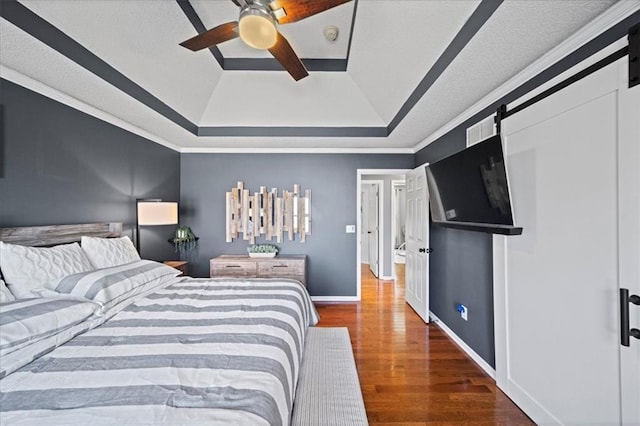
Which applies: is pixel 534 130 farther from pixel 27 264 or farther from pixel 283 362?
pixel 27 264

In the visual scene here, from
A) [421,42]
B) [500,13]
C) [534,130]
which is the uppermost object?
[421,42]

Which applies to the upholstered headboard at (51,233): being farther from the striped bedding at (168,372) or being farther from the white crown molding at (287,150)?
the white crown molding at (287,150)

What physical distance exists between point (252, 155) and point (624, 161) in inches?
160

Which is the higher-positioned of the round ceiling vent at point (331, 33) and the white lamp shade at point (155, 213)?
the round ceiling vent at point (331, 33)

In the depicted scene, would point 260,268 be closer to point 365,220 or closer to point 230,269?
point 230,269

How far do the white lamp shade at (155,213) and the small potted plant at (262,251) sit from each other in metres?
1.21

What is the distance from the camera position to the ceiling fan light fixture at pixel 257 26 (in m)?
1.53

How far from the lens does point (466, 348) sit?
2.81 meters

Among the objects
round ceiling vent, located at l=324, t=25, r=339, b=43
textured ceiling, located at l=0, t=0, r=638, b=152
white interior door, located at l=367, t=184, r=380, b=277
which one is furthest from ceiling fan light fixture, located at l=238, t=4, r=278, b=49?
white interior door, located at l=367, t=184, r=380, b=277

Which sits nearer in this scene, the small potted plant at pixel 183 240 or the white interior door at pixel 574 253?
the white interior door at pixel 574 253

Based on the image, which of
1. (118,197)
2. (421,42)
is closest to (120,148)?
(118,197)

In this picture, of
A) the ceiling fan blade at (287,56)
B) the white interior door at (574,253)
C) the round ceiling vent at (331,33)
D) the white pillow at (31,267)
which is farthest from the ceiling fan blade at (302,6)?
the white pillow at (31,267)

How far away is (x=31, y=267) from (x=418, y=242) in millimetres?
3887

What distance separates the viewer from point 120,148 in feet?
9.83
